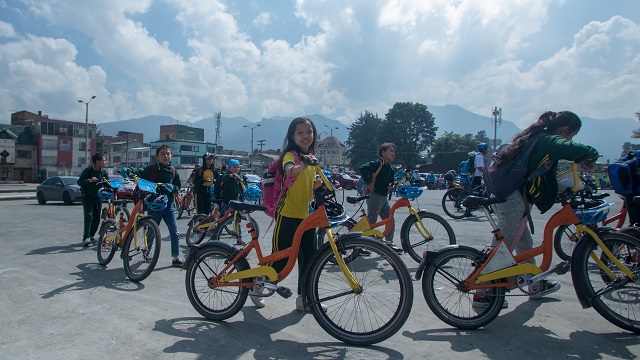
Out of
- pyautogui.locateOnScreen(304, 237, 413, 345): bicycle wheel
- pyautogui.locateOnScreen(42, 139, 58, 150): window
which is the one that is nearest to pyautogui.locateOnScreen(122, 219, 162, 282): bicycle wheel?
pyautogui.locateOnScreen(304, 237, 413, 345): bicycle wheel

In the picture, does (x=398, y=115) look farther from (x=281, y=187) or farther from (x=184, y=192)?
(x=281, y=187)

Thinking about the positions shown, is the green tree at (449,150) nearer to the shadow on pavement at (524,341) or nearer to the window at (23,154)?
the window at (23,154)

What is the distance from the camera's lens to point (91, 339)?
3.41 meters

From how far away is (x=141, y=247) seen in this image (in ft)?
17.8

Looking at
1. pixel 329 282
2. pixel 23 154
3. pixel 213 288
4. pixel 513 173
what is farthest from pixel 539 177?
pixel 23 154

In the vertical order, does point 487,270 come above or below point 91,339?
above

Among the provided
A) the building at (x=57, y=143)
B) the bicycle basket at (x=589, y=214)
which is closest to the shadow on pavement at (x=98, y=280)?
the bicycle basket at (x=589, y=214)

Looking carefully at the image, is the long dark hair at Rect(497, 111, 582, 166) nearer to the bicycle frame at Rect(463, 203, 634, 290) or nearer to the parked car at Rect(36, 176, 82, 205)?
the bicycle frame at Rect(463, 203, 634, 290)

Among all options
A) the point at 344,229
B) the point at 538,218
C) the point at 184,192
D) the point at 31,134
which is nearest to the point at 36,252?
the point at 344,229

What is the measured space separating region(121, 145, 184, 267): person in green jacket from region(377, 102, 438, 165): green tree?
197 ft

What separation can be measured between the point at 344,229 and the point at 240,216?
7.30 ft

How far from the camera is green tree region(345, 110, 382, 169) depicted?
2724 inches

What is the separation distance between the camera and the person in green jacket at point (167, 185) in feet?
19.6

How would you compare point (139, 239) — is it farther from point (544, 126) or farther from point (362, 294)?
point (544, 126)
